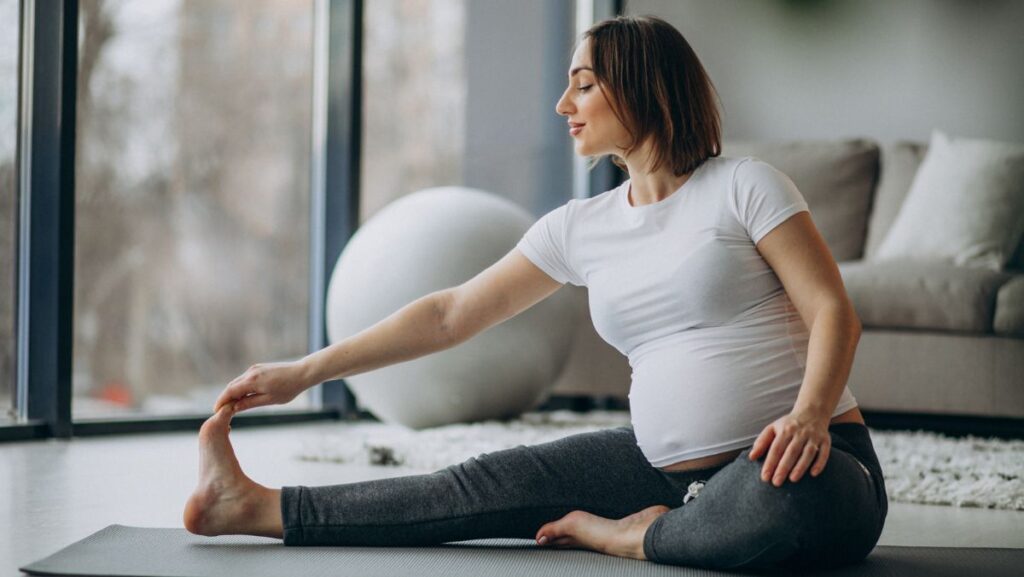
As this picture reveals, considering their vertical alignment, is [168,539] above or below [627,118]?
below

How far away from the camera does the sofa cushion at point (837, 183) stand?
13.9ft

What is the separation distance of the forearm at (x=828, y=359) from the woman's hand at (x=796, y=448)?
2 centimetres

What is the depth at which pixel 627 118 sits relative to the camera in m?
1.58

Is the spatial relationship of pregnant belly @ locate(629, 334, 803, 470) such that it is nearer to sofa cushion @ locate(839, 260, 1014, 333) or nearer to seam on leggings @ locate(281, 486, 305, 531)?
seam on leggings @ locate(281, 486, 305, 531)

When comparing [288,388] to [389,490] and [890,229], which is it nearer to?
[389,490]

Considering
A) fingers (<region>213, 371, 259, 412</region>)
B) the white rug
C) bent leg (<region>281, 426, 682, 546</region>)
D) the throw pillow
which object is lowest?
the white rug

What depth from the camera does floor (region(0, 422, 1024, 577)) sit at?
1.78 meters

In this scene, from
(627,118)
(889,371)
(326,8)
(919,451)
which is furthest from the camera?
(326,8)

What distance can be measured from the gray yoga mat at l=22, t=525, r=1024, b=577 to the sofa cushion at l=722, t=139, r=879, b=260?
8.77 feet

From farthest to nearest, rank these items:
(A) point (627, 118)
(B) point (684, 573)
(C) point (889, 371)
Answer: (C) point (889, 371)
(A) point (627, 118)
(B) point (684, 573)

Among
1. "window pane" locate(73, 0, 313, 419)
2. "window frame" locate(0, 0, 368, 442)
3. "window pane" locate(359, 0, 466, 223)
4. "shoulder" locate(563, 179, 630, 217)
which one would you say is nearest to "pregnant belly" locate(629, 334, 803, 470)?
"shoulder" locate(563, 179, 630, 217)

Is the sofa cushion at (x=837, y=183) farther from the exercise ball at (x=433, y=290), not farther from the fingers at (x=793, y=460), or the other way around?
the fingers at (x=793, y=460)

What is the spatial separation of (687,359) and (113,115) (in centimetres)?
238

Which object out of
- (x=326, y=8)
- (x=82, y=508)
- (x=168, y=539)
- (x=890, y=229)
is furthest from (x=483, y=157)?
(x=168, y=539)
